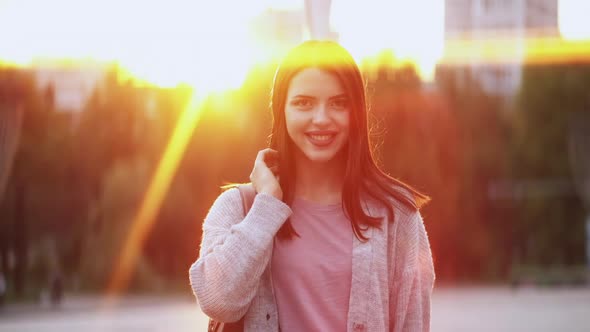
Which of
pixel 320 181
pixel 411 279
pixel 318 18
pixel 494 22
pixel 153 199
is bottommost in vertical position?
pixel 153 199

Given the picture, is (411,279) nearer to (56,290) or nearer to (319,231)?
(319,231)

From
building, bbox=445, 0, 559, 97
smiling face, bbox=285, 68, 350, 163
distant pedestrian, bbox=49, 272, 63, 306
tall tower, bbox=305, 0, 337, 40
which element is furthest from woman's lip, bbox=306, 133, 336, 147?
building, bbox=445, 0, 559, 97

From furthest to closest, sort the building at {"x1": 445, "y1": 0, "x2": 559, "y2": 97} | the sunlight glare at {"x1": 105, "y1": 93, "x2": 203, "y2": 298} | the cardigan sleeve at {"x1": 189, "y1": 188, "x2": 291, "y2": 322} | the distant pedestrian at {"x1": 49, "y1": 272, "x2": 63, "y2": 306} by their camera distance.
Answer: the building at {"x1": 445, "y1": 0, "x2": 559, "y2": 97} → the sunlight glare at {"x1": 105, "y1": 93, "x2": 203, "y2": 298} → the distant pedestrian at {"x1": 49, "y1": 272, "x2": 63, "y2": 306} → the cardigan sleeve at {"x1": 189, "y1": 188, "x2": 291, "y2": 322}

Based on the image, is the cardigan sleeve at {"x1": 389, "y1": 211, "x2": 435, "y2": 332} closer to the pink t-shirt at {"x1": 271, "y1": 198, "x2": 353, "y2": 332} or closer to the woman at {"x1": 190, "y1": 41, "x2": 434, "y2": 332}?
the woman at {"x1": 190, "y1": 41, "x2": 434, "y2": 332}

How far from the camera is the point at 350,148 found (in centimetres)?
326

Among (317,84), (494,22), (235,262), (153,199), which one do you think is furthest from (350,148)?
(494,22)

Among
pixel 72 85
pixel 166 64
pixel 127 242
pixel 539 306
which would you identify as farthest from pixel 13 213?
pixel 72 85

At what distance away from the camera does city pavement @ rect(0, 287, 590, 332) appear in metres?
30.3

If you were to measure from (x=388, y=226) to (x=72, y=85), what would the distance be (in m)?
87.2

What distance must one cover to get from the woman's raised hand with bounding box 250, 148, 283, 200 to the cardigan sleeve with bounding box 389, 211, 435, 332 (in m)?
0.37

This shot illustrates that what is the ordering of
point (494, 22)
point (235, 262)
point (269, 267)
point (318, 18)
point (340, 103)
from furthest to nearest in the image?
point (494, 22)
point (318, 18)
point (340, 103)
point (269, 267)
point (235, 262)

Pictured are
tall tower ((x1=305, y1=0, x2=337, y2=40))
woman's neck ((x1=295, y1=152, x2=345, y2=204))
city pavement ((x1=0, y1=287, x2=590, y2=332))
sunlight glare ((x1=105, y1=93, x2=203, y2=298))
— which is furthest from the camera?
sunlight glare ((x1=105, y1=93, x2=203, y2=298))

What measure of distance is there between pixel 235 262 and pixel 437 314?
33725mm

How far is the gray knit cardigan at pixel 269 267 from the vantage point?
3064mm
